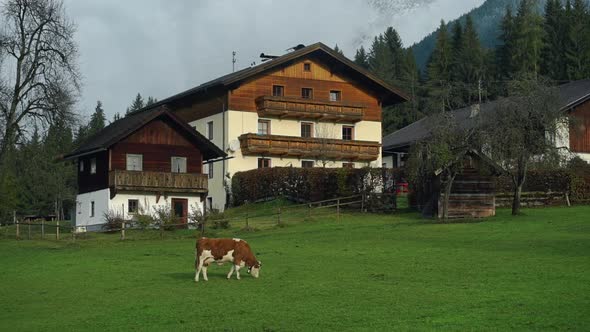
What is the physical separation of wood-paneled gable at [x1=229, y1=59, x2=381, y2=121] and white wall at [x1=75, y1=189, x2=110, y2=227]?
13.9 m

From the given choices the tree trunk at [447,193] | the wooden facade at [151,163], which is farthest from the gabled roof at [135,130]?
the tree trunk at [447,193]

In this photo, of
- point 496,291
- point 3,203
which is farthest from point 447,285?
point 3,203

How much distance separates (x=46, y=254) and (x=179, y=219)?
489 inches

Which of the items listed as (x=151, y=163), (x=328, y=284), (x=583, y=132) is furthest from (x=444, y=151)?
(x=583, y=132)

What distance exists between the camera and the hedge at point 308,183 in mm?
56125

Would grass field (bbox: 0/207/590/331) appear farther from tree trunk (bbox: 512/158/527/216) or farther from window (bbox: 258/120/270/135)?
window (bbox: 258/120/270/135)

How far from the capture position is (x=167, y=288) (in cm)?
2489

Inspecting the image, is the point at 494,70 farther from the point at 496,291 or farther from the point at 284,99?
the point at 496,291

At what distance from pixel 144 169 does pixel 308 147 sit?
1598cm

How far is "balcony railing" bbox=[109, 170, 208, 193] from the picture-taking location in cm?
5525

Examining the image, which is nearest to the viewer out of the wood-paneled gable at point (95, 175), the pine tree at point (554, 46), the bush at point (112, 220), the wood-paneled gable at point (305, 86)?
the bush at point (112, 220)

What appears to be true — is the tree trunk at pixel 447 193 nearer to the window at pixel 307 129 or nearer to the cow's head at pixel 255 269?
the cow's head at pixel 255 269

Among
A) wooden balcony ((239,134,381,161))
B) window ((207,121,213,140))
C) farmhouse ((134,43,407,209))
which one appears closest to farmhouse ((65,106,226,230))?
wooden balcony ((239,134,381,161))

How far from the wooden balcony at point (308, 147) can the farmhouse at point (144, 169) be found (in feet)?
25.6
